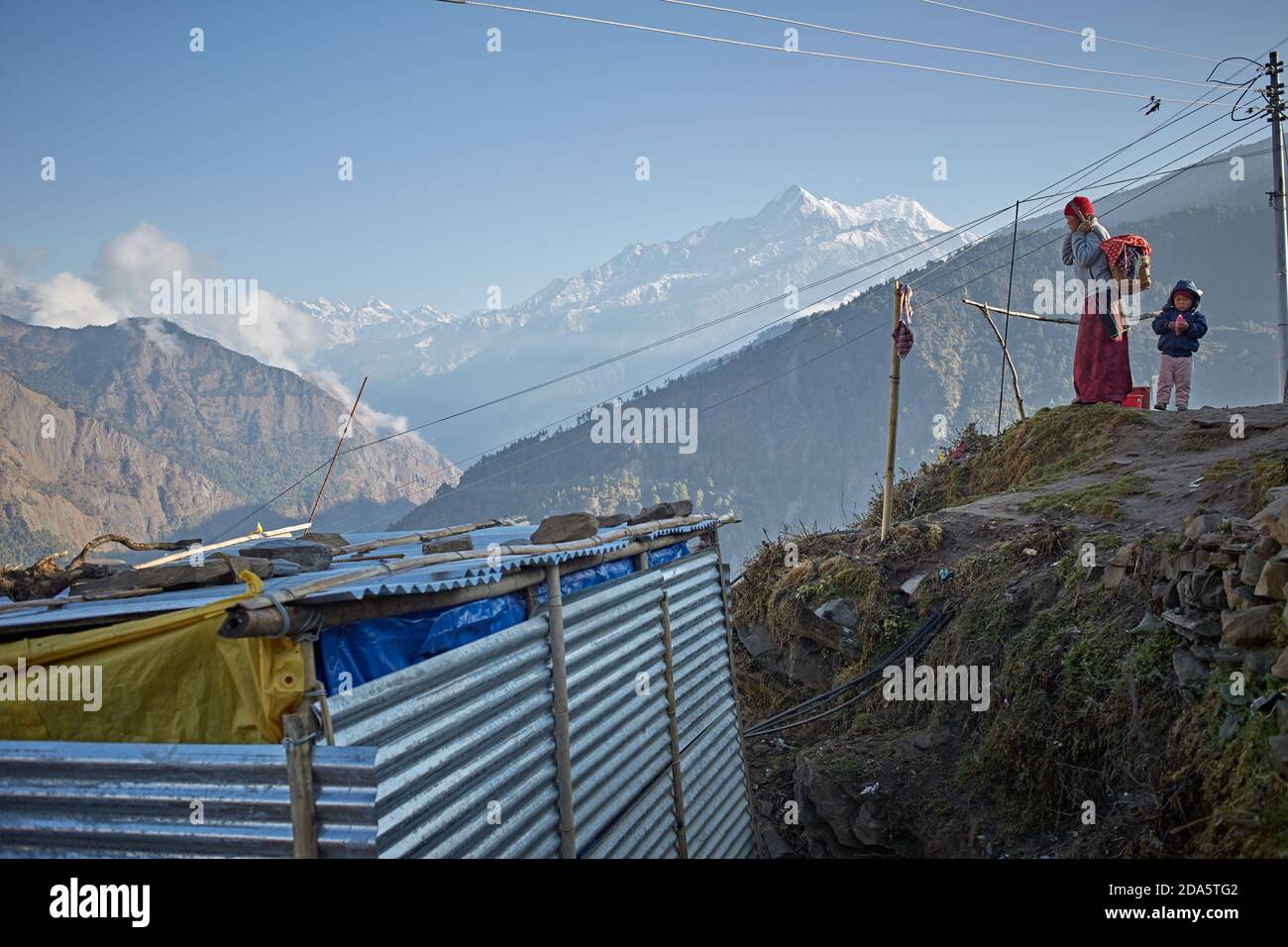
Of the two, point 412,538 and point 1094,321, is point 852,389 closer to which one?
point 1094,321

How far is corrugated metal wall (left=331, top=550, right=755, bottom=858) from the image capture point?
3.90m

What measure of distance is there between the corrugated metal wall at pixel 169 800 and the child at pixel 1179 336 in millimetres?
14098

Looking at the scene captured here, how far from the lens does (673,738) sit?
6.76 m

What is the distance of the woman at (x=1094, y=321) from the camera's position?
13.8 meters

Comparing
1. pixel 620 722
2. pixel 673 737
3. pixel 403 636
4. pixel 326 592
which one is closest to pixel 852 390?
pixel 673 737

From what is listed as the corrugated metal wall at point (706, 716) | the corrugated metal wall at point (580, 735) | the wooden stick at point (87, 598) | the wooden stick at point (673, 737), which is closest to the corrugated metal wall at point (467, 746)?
the corrugated metal wall at point (580, 735)

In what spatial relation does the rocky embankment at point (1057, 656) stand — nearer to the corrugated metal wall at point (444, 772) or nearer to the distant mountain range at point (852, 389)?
the corrugated metal wall at point (444, 772)

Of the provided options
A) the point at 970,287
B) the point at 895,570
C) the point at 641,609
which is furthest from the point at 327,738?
the point at 970,287

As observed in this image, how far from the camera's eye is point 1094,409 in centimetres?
1391

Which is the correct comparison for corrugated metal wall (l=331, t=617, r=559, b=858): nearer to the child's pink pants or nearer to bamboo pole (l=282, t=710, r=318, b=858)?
bamboo pole (l=282, t=710, r=318, b=858)

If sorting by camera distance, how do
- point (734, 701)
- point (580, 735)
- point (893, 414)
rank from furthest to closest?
point (893, 414), point (734, 701), point (580, 735)

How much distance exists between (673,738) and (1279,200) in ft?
64.3

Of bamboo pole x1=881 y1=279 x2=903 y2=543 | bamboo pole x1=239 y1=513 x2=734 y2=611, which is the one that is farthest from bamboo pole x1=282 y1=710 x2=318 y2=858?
bamboo pole x1=881 y1=279 x2=903 y2=543

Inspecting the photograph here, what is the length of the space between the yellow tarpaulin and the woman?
13.9 metres
